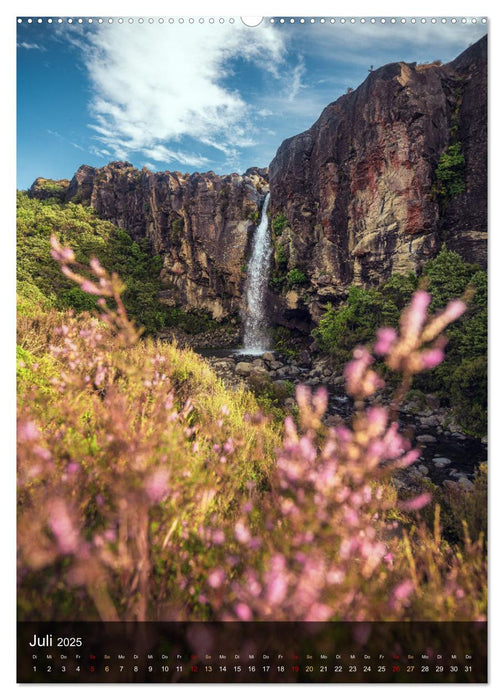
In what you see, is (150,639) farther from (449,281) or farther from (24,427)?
(449,281)

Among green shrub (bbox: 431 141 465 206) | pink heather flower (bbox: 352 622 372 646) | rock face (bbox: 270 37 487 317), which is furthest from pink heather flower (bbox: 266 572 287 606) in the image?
green shrub (bbox: 431 141 465 206)

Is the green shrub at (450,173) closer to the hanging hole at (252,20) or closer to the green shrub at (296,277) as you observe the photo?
the green shrub at (296,277)

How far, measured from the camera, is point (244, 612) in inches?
48.1

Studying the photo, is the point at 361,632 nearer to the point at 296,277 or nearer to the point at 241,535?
the point at 241,535

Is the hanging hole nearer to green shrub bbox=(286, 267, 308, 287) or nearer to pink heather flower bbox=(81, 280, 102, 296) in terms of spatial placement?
pink heather flower bbox=(81, 280, 102, 296)

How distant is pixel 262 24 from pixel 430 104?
36.8 feet

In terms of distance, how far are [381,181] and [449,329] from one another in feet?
29.8

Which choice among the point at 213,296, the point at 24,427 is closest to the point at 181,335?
the point at 213,296

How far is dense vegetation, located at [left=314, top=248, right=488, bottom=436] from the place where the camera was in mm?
3417

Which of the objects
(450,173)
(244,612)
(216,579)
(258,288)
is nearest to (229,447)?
(216,579)

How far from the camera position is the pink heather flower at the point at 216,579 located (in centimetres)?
136

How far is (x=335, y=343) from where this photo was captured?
11.7 metres

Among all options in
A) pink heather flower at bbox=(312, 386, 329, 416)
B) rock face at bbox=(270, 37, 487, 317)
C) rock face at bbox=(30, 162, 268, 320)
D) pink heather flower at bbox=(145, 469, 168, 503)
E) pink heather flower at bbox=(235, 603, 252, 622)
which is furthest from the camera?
rock face at bbox=(30, 162, 268, 320)

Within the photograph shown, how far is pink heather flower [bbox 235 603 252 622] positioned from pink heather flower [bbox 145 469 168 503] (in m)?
0.60
